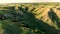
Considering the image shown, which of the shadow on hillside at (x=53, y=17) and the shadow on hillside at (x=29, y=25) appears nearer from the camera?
the shadow on hillside at (x=29, y=25)

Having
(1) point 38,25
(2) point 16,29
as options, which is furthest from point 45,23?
(2) point 16,29

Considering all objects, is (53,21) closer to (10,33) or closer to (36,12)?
(36,12)

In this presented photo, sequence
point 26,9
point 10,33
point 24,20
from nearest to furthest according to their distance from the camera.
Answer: point 10,33
point 24,20
point 26,9

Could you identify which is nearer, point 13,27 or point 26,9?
point 13,27

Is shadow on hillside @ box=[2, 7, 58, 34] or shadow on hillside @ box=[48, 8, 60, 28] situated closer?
shadow on hillside @ box=[2, 7, 58, 34]

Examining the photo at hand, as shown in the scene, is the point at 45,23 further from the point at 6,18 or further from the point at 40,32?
the point at 6,18

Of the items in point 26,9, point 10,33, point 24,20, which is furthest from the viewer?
point 26,9
